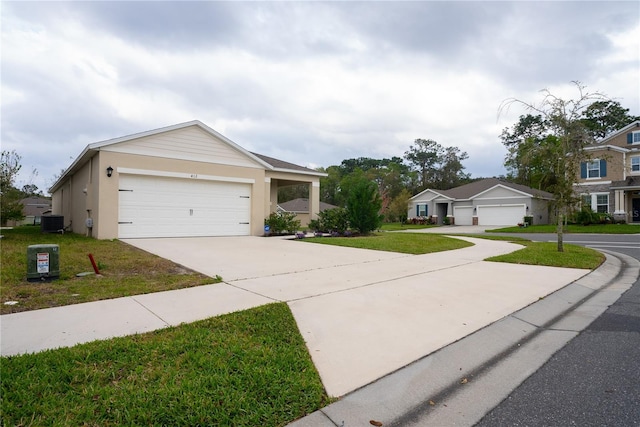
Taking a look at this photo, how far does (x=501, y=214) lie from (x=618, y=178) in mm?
8723

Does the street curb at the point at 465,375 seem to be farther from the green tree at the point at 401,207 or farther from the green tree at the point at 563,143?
the green tree at the point at 401,207

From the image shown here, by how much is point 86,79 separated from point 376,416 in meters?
13.3

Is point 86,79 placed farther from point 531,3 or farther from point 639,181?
point 639,181

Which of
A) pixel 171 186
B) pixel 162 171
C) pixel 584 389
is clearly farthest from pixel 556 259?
pixel 162 171

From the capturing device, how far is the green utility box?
573 centimetres

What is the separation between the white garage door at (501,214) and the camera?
30.0 meters

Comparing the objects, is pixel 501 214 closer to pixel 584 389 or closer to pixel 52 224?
pixel 584 389

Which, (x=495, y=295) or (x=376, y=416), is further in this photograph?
(x=495, y=295)

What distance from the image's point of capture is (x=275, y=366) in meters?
2.84

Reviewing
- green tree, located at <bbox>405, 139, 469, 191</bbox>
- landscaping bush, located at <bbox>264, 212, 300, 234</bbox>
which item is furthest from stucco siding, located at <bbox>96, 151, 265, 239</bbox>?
green tree, located at <bbox>405, 139, 469, 191</bbox>

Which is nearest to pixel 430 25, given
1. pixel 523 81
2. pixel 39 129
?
pixel 523 81

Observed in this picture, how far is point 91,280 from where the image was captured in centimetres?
598

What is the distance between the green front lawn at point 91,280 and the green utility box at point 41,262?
18 cm

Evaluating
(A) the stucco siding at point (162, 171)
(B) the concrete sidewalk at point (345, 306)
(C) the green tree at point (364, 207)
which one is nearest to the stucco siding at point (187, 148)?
(A) the stucco siding at point (162, 171)
